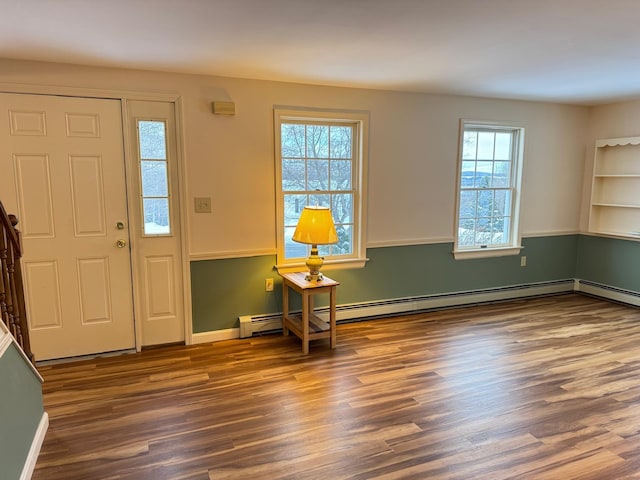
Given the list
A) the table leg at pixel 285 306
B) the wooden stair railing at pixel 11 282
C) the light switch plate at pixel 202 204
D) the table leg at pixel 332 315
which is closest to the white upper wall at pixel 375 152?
the light switch plate at pixel 202 204

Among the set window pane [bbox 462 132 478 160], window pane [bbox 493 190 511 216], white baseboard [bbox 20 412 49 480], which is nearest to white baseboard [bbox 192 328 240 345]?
white baseboard [bbox 20 412 49 480]

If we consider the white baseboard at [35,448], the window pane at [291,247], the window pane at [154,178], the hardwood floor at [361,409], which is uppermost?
the window pane at [154,178]

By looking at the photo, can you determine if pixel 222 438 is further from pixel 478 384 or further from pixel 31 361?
pixel 478 384

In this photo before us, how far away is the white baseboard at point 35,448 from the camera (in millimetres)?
1904

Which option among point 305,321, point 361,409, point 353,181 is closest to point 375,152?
point 353,181

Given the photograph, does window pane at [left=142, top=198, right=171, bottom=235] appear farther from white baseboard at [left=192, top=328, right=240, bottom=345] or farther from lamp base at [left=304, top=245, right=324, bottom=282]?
lamp base at [left=304, top=245, right=324, bottom=282]

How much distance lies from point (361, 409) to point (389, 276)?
72.4 inches

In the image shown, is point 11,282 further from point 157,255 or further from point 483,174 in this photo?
point 483,174

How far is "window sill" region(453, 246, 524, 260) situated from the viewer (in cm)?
449

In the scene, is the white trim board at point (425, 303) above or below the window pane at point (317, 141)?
below

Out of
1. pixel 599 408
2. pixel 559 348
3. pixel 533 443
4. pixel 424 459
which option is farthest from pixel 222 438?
pixel 559 348

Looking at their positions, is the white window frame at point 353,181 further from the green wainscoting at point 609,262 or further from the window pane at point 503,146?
the green wainscoting at point 609,262

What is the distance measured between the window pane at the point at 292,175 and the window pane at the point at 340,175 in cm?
30

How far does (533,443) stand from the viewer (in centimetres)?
222
